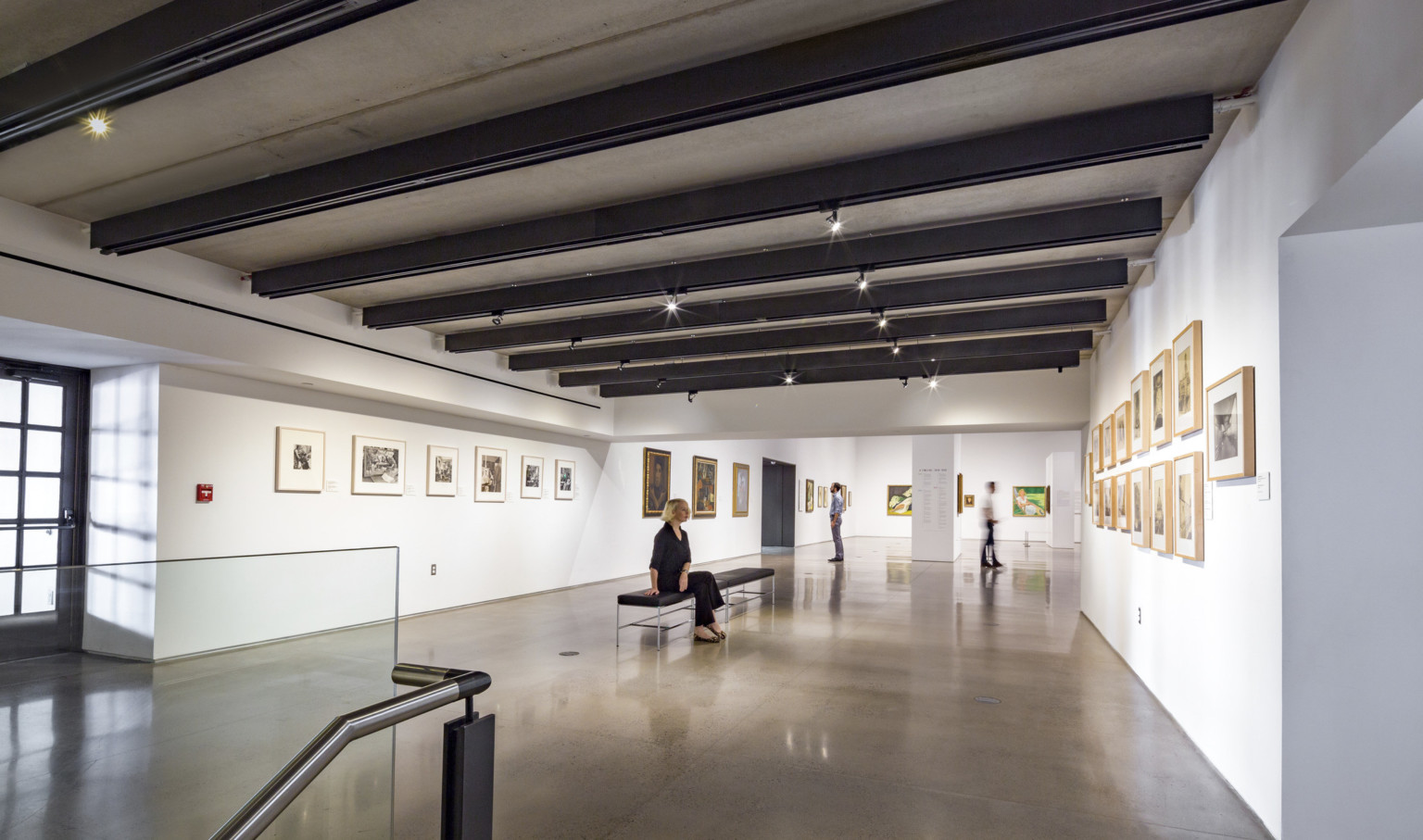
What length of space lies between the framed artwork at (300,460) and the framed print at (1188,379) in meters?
7.66

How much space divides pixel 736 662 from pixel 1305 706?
14.4 feet

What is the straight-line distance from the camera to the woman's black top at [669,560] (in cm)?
779

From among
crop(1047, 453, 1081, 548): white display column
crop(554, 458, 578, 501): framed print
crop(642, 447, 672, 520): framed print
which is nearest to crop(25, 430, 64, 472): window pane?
crop(554, 458, 578, 501): framed print

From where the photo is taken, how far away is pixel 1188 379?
14.5 ft

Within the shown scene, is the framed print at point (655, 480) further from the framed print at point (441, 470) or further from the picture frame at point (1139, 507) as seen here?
the picture frame at point (1139, 507)

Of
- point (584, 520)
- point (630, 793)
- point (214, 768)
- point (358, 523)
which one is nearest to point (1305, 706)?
point (630, 793)

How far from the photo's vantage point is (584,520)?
40.6 ft

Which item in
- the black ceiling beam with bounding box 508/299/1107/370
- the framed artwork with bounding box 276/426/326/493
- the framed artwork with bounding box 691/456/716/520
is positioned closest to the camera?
the black ceiling beam with bounding box 508/299/1107/370

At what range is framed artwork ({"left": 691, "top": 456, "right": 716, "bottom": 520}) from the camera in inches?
608

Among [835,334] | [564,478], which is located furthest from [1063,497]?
[835,334]

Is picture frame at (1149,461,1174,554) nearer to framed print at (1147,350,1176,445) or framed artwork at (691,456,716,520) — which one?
framed print at (1147,350,1176,445)

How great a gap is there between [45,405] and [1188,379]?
8.83 meters

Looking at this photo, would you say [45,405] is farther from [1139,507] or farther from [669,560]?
[1139,507]

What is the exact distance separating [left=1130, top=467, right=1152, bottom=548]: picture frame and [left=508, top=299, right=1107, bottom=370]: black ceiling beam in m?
1.65
